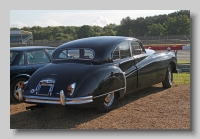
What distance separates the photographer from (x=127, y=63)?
6852 mm

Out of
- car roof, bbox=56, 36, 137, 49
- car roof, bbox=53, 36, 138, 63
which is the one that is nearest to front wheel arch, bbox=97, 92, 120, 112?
car roof, bbox=53, 36, 138, 63

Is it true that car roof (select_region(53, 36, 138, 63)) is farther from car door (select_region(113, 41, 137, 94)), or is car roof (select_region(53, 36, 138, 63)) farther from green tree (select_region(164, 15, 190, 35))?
green tree (select_region(164, 15, 190, 35))

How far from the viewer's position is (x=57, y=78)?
18.6 ft

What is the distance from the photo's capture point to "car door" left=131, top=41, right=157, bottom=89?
727cm

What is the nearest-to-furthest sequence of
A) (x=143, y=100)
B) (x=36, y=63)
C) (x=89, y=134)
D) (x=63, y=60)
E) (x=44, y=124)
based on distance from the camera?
(x=89, y=134)
(x=44, y=124)
(x=63, y=60)
(x=143, y=100)
(x=36, y=63)

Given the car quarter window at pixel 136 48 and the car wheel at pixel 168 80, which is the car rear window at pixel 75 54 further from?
the car wheel at pixel 168 80

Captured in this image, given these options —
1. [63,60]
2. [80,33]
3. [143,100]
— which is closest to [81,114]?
[63,60]

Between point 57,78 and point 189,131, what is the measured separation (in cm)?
264

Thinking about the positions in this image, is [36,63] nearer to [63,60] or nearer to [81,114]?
[63,60]

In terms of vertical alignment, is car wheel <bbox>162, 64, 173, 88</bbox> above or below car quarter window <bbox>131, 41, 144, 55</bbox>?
below

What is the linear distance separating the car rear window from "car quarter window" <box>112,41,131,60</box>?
1.84 feet

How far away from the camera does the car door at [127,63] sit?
21.8 ft

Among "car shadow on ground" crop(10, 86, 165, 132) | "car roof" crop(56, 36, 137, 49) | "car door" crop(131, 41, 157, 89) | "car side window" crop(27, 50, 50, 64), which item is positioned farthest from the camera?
"car side window" crop(27, 50, 50, 64)

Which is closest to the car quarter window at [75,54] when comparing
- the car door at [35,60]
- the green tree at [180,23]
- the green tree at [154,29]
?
the car door at [35,60]
